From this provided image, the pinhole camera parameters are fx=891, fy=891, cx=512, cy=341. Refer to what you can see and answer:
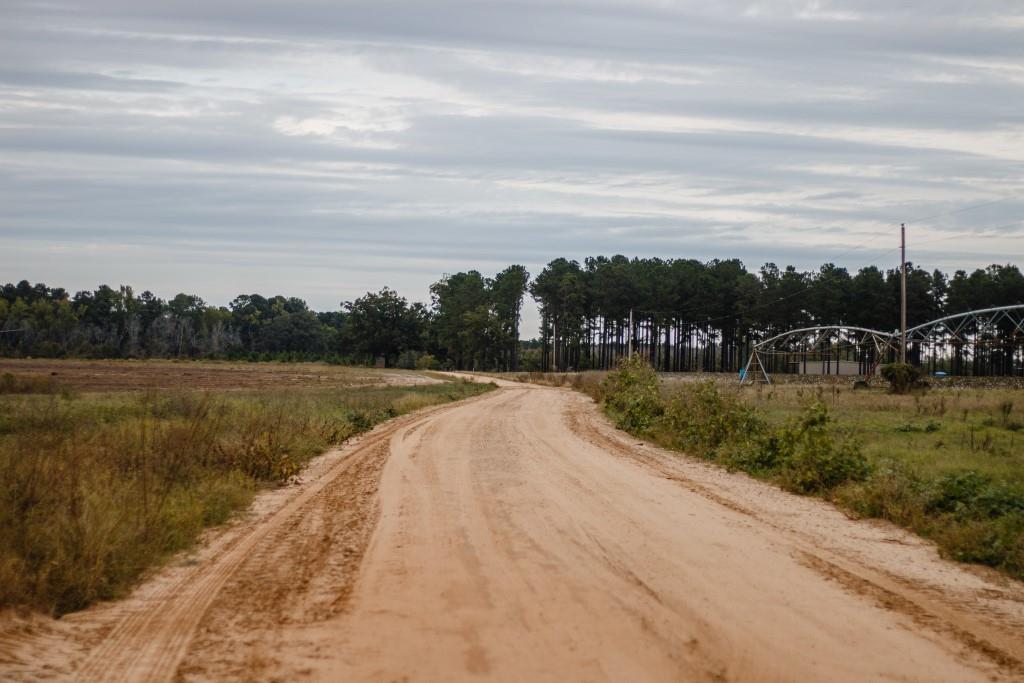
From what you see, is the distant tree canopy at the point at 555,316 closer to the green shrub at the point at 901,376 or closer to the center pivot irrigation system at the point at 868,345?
the center pivot irrigation system at the point at 868,345

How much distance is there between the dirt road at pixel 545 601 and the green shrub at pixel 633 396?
14.5m

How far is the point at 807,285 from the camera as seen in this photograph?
107m

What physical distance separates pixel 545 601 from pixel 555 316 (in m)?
120

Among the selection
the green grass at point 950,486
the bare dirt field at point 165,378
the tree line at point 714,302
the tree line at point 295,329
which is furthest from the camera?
the tree line at point 295,329

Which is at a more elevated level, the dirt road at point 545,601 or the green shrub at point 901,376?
the green shrub at point 901,376

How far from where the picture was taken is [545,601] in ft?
23.4

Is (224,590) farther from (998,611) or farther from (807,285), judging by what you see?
(807,285)

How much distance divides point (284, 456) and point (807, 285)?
101 m

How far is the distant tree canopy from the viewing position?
343 ft

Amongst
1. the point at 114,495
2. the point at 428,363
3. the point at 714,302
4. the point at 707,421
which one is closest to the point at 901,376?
the point at 707,421

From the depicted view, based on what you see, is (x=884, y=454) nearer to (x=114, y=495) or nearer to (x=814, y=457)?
(x=814, y=457)

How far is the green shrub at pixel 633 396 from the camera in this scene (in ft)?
89.9

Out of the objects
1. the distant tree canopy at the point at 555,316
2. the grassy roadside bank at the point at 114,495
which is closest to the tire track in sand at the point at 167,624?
the grassy roadside bank at the point at 114,495

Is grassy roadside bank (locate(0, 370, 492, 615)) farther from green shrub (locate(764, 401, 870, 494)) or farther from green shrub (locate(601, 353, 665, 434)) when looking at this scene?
green shrub (locate(601, 353, 665, 434))
